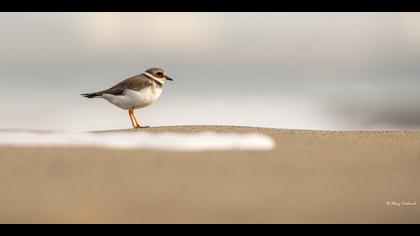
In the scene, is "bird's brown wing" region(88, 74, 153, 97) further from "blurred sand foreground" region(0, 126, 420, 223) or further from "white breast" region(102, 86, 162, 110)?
"blurred sand foreground" region(0, 126, 420, 223)

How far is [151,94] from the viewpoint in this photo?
1058 centimetres

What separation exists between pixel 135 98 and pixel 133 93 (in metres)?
0.10

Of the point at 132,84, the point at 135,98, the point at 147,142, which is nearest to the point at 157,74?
the point at 132,84

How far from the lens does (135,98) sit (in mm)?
10414

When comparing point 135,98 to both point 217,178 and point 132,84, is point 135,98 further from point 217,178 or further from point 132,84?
point 217,178

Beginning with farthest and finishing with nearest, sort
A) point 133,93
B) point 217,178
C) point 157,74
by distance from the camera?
point 157,74, point 133,93, point 217,178

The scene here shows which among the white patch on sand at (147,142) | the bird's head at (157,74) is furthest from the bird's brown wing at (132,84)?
the white patch on sand at (147,142)

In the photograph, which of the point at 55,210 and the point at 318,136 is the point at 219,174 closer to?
the point at 55,210

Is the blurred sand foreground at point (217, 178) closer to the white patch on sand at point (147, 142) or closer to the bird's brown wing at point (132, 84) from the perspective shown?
the white patch on sand at point (147, 142)

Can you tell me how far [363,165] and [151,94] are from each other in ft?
17.3

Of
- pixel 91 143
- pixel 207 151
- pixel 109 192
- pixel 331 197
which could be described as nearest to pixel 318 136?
pixel 207 151

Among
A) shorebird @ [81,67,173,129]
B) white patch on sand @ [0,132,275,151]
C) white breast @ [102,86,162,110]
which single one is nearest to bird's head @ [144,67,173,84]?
shorebird @ [81,67,173,129]

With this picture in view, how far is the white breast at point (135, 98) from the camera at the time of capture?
10.4 meters

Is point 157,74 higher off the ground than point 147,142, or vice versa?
point 157,74
